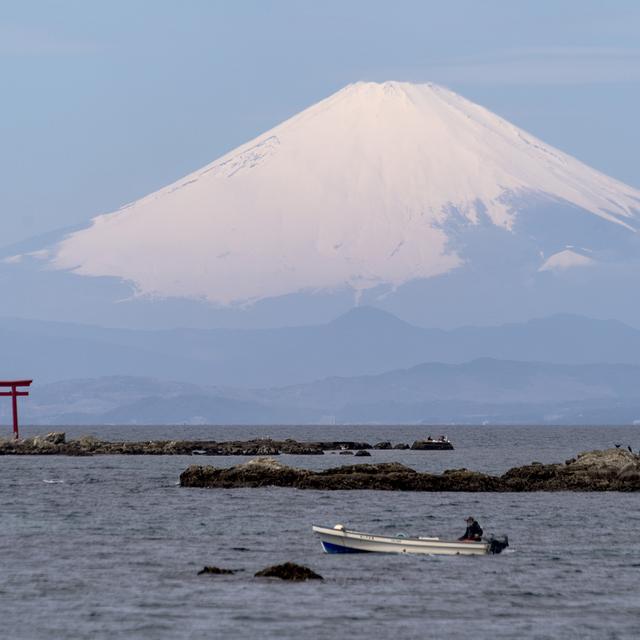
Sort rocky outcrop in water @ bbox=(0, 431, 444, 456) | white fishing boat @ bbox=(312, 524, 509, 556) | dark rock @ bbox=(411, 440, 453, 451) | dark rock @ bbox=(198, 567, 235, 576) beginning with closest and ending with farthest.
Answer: dark rock @ bbox=(198, 567, 235, 576) → white fishing boat @ bbox=(312, 524, 509, 556) → rocky outcrop in water @ bbox=(0, 431, 444, 456) → dark rock @ bbox=(411, 440, 453, 451)

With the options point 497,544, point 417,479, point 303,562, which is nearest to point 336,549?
point 303,562

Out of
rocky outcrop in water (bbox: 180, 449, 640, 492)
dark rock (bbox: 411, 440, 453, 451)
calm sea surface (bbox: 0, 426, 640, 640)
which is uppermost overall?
dark rock (bbox: 411, 440, 453, 451)

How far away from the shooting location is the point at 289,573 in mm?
47188

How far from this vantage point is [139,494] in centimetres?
8131

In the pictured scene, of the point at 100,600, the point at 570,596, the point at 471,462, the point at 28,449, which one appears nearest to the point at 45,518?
the point at 100,600

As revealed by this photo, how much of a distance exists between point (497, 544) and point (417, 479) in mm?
28209

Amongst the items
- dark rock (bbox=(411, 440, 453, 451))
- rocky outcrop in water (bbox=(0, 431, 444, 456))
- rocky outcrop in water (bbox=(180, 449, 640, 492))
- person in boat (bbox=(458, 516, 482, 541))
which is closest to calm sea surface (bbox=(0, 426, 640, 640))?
person in boat (bbox=(458, 516, 482, 541))

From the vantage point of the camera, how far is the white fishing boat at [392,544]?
53.4m

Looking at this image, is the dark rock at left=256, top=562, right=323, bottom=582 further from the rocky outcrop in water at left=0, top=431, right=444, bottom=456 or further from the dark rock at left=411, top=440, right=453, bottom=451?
the dark rock at left=411, top=440, right=453, bottom=451

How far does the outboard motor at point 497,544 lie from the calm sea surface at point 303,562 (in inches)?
15.6

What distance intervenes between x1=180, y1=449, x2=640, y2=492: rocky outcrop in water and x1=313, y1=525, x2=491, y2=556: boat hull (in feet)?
91.1

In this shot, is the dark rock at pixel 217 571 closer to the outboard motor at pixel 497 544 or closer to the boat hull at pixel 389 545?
the boat hull at pixel 389 545

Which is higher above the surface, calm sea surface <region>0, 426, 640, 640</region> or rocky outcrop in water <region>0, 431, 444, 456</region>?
rocky outcrop in water <region>0, 431, 444, 456</region>

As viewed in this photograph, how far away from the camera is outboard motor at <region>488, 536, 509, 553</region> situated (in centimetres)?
5412
